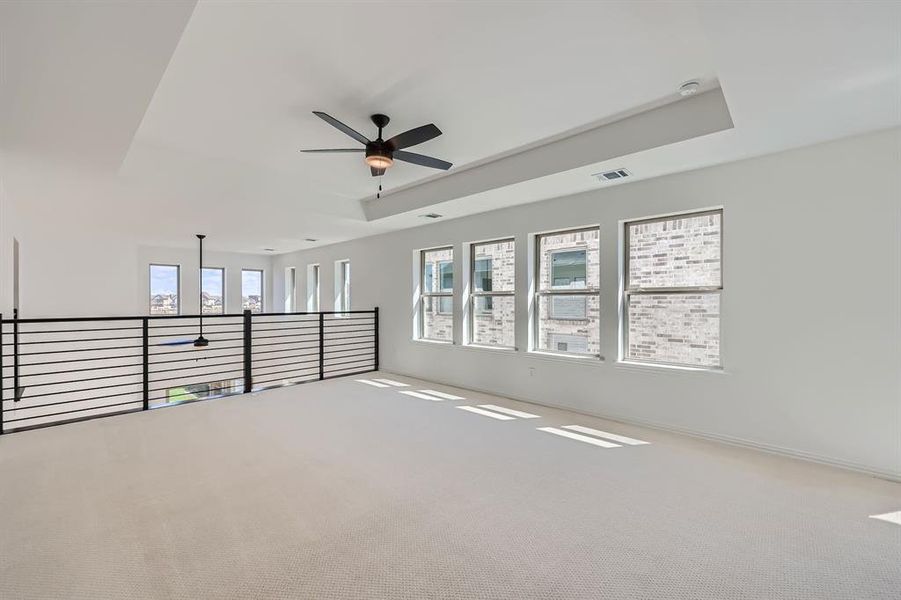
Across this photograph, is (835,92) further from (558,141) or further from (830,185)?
(558,141)

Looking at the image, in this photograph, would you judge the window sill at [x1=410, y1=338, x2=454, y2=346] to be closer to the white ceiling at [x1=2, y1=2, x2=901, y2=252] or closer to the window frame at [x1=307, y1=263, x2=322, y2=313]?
the white ceiling at [x1=2, y1=2, x2=901, y2=252]

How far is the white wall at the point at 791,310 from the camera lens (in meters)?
2.87

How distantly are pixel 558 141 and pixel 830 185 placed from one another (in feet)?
6.81

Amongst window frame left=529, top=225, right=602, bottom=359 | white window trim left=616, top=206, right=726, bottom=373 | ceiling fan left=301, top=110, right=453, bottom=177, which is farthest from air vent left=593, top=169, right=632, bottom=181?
ceiling fan left=301, top=110, right=453, bottom=177

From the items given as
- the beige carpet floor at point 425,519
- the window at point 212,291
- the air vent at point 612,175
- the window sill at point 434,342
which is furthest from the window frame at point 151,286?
the air vent at point 612,175

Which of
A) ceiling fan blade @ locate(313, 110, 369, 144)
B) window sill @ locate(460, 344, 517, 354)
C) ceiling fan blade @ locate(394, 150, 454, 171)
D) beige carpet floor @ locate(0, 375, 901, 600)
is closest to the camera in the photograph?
beige carpet floor @ locate(0, 375, 901, 600)

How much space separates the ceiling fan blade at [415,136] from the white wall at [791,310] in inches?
91.2

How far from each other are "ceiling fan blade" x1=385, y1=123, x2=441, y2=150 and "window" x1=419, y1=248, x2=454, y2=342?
3108 mm

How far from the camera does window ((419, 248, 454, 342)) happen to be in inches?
244

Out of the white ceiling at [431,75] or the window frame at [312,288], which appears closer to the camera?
the white ceiling at [431,75]

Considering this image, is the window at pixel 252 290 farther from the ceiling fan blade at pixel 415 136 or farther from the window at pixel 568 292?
the ceiling fan blade at pixel 415 136

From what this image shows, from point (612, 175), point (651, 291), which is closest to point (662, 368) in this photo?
point (651, 291)

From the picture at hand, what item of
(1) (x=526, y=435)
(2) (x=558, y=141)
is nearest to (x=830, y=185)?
(2) (x=558, y=141)

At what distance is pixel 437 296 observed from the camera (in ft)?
20.8
